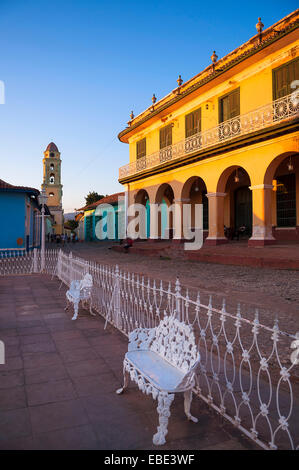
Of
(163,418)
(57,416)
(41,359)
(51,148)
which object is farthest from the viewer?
(51,148)

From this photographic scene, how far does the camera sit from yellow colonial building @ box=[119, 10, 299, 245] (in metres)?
12.9

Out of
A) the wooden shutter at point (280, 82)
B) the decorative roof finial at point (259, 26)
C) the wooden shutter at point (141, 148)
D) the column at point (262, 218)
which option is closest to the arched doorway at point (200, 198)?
the wooden shutter at point (141, 148)

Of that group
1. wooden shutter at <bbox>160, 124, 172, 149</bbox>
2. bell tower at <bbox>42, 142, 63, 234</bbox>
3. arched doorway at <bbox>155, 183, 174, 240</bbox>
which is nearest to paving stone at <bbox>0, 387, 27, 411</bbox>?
wooden shutter at <bbox>160, 124, 172, 149</bbox>

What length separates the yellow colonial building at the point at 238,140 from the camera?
12.9m

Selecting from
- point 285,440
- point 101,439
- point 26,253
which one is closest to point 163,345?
point 101,439

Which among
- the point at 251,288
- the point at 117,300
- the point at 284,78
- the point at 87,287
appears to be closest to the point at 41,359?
the point at 117,300

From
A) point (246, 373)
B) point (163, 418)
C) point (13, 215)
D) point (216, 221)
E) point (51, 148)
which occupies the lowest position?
point (246, 373)

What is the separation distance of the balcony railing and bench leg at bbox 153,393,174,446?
11931 millimetres

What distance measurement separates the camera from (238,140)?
13.9 metres

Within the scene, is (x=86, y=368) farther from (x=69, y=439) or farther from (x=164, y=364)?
(x=69, y=439)

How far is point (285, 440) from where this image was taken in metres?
2.39

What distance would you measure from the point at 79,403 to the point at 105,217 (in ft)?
116

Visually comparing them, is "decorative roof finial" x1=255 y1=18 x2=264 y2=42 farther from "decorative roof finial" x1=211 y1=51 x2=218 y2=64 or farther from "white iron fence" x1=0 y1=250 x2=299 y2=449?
"white iron fence" x1=0 y1=250 x2=299 y2=449

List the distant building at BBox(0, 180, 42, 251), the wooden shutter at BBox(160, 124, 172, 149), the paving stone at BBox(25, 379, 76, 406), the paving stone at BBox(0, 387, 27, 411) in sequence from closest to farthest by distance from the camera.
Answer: the paving stone at BBox(0, 387, 27, 411), the paving stone at BBox(25, 379, 76, 406), the distant building at BBox(0, 180, 42, 251), the wooden shutter at BBox(160, 124, 172, 149)
